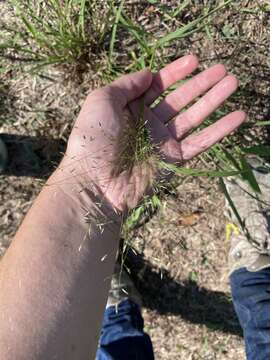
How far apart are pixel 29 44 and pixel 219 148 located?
769 millimetres

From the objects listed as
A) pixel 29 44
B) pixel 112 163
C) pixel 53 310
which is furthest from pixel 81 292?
pixel 29 44

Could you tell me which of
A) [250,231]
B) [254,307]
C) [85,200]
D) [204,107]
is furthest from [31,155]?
[254,307]

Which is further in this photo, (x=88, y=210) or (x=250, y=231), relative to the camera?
(x=250, y=231)

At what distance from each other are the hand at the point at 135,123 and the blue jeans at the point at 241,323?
50 centimetres

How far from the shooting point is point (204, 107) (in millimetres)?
1492

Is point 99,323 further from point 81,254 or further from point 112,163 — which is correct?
point 112,163

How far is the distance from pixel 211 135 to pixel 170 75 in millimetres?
233

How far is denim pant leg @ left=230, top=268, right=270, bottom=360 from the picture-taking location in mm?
1695

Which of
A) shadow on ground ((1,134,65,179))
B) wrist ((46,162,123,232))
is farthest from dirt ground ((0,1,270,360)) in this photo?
wrist ((46,162,123,232))

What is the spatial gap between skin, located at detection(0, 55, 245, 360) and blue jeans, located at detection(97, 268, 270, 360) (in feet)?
0.96

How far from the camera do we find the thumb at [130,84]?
1490 mm

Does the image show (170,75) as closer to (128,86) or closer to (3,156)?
(128,86)

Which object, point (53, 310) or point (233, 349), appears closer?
point (53, 310)

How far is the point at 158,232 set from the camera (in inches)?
75.0
